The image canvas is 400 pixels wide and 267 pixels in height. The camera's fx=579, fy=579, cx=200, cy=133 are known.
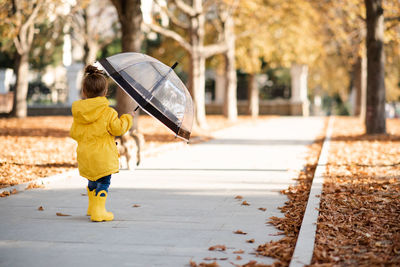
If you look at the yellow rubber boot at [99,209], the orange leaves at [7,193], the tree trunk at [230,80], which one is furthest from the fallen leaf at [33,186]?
the tree trunk at [230,80]

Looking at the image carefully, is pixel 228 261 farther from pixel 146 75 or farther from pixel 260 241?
pixel 146 75

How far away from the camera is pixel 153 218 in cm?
665

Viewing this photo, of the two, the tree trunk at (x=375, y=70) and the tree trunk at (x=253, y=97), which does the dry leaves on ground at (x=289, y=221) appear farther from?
the tree trunk at (x=253, y=97)

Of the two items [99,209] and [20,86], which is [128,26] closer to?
[99,209]

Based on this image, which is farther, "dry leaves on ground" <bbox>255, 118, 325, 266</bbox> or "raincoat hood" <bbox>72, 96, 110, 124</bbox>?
"raincoat hood" <bbox>72, 96, 110, 124</bbox>

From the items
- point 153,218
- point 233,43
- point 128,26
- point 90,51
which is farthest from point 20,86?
point 153,218

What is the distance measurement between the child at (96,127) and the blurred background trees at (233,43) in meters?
7.79

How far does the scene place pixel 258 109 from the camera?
143 feet

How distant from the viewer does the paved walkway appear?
5.11 meters

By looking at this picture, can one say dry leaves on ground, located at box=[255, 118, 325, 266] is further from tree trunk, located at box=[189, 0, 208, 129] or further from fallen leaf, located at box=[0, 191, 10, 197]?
tree trunk, located at box=[189, 0, 208, 129]

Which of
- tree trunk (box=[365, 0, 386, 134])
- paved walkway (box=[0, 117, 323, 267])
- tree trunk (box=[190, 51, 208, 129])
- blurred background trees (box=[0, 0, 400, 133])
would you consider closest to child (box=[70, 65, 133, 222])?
paved walkway (box=[0, 117, 323, 267])

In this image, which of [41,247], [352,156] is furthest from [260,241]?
[352,156]

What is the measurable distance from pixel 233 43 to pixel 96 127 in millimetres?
24113

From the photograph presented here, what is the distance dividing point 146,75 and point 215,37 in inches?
1066
